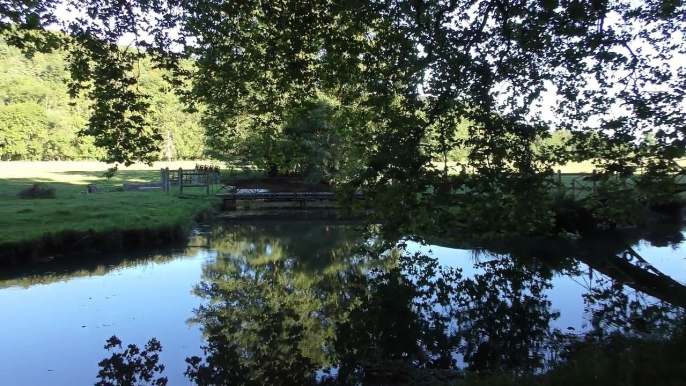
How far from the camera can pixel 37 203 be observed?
20.0 meters

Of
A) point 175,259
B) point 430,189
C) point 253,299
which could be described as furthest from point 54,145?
point 430,189

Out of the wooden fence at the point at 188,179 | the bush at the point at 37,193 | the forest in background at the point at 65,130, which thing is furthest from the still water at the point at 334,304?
the forest in background at the point at 65,130

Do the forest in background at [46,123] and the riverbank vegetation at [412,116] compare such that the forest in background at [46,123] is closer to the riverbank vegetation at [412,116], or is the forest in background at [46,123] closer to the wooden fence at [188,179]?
the wooden fence at [188,179]

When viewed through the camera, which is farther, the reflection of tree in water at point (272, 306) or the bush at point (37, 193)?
the bush at point (37, 193)

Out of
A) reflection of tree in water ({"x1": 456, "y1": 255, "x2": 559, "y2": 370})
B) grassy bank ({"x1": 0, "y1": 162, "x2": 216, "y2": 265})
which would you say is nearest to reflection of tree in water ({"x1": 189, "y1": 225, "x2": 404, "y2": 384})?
grassy bank ({"x1": 0, "y1": 162, "x2": 216, "y2": 265})

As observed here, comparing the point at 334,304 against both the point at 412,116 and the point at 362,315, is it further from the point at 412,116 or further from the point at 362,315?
the point at 412,116

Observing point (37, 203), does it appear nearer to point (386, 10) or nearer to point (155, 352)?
point (155, 352)

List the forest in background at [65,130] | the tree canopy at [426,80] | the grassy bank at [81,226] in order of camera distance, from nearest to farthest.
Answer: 1. the tree canopy at [426,80]
2. the grassy bank at [81,226]
3. the forest in background at [65,130]

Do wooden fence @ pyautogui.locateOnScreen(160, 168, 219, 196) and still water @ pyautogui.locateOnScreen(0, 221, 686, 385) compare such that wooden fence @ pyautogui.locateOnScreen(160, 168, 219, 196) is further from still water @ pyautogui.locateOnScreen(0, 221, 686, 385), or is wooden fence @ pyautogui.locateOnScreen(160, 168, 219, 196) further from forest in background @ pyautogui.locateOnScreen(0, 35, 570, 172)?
still water @ pyautogui.locateOnScreen(0, 221, 686, 385)

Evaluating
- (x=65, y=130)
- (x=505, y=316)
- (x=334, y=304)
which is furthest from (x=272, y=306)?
(x=65, y=130)

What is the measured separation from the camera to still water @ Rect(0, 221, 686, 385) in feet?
25.2

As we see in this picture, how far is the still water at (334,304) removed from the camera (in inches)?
303

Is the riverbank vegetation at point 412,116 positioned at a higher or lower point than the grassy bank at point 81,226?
higher

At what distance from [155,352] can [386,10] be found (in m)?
6.70
